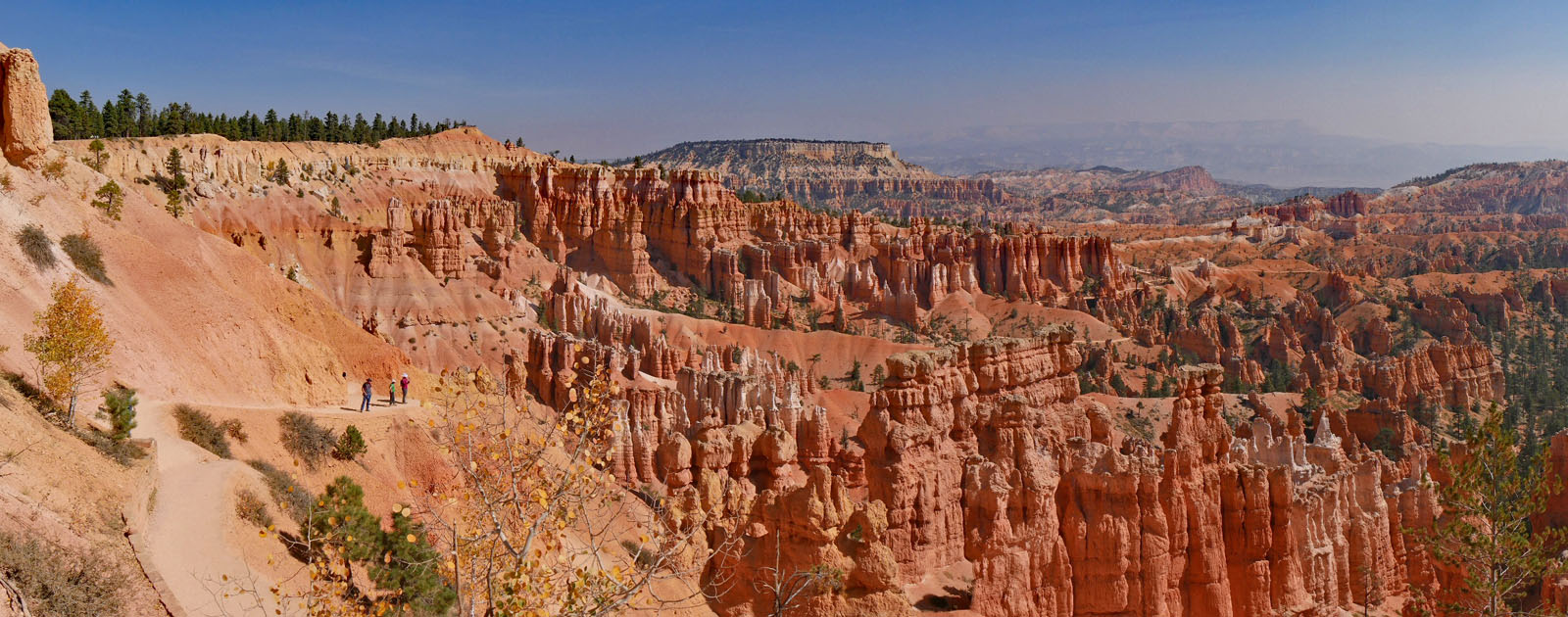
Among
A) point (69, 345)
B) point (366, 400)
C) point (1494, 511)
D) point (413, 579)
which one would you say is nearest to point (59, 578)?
point (413, 579)

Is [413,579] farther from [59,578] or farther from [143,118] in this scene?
[143,118]

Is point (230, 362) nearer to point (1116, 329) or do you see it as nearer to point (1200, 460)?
point (1200, 460)

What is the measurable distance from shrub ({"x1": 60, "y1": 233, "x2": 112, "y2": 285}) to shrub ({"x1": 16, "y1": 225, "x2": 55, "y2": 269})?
673 millimetres

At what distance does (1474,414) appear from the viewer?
66250 mm

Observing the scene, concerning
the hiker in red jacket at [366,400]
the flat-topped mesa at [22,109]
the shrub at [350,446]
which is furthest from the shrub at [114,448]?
the flat-topped mesa at [22,109]

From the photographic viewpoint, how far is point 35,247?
84.9ft

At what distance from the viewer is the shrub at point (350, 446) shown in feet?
82.3

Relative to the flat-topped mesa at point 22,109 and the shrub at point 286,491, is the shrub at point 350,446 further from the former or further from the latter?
the flat-topped mesa at point 22,109

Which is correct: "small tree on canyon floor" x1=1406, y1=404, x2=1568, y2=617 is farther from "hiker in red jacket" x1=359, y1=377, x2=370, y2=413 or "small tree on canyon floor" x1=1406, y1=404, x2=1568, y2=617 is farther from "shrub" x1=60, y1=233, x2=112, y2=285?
"shrub" x1=60, y1=233, x2=112, y2=285

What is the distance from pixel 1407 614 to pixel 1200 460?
809 centimetres

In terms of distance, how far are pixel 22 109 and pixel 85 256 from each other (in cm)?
583

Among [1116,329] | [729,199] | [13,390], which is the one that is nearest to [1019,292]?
[1116,329]

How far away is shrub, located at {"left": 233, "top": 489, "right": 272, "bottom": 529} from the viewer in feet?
64.8

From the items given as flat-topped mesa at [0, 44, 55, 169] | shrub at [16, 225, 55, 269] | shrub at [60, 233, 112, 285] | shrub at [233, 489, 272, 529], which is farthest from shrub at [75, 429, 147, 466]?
flat-topped mesa at [0, 44, 55, 169]
